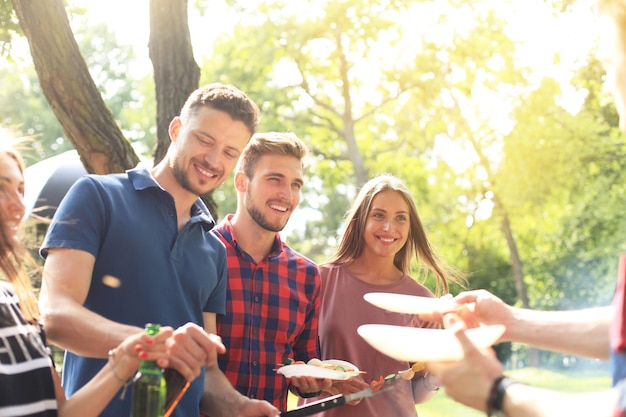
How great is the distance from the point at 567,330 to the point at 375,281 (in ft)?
6.04

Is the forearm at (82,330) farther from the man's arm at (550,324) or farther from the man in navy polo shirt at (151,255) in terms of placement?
the man's arm at (550,324)

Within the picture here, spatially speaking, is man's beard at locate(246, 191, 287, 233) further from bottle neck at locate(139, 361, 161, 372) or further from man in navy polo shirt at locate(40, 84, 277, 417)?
bottle neck at locate(139, 361, 161, 372)

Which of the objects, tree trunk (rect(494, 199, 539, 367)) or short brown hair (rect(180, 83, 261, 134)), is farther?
tree trunk (rect(494, 199, 539, 367))

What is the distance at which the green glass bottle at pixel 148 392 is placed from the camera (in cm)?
181

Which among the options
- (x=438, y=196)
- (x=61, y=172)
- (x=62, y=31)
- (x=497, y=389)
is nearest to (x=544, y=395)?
(x=497, y=389)

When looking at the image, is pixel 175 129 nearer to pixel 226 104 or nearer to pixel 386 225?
pixel 226 104

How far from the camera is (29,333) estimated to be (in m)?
1.99

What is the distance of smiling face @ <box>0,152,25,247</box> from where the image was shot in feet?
6.61

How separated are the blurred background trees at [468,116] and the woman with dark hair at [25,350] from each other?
41.1 ft

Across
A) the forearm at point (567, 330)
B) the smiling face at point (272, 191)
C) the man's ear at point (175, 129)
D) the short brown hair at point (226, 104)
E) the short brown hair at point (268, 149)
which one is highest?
the short brown hair at point (226, 104)

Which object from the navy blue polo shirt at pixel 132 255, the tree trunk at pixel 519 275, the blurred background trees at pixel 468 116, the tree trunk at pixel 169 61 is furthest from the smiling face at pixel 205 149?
the tree trunk at pixel 519 275

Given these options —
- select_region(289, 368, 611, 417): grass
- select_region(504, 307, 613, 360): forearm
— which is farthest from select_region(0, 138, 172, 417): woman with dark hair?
select_region(289, 368, 611, 417): grass

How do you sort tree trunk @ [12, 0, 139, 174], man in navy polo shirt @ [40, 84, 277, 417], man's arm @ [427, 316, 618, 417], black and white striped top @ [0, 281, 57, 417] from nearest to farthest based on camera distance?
man's arm @ [427, 316, 618, 417] < black and white striped top @ [0, 281, 57, 417] < man in navy polo shirt @ [40, 84, 277, 417] < tree trunk @ [12, 0, 139, 174]

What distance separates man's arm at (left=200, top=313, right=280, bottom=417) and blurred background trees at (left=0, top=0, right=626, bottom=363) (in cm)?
1181
